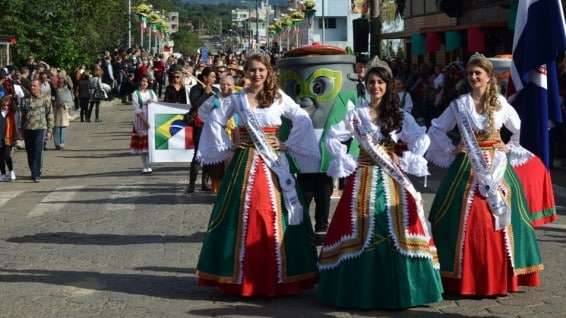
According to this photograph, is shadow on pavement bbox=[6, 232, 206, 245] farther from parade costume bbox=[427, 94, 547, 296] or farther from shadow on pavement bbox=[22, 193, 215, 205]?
parade costume bbox=[427, 94, 547, 296]

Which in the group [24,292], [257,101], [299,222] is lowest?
[24,292]

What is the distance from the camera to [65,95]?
81.5 ft

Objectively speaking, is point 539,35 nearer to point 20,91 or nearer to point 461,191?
point 461,191

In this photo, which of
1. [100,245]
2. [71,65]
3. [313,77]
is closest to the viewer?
[100,245]

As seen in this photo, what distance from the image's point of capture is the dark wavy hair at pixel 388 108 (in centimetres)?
821

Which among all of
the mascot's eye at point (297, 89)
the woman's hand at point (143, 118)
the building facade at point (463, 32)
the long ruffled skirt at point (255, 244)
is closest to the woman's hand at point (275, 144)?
the long ruffled skirt at point (255, 244)

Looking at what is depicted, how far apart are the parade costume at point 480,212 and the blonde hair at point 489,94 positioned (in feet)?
0.10

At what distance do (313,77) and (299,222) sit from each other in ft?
13.8

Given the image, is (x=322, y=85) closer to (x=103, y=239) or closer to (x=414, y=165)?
(x=103, y=239)

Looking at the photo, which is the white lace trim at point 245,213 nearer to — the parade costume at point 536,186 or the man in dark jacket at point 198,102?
the parade costume at point 536,186

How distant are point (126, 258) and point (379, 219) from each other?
3265 millimetres

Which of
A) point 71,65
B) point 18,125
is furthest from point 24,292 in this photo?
point 71,65

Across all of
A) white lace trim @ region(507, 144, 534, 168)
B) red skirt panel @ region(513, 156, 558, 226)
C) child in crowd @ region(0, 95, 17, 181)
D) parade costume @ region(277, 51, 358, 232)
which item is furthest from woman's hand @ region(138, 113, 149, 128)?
white lace trim @ region(507, 144, 534, 168)

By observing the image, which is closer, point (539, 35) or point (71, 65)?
point (539, 35)
